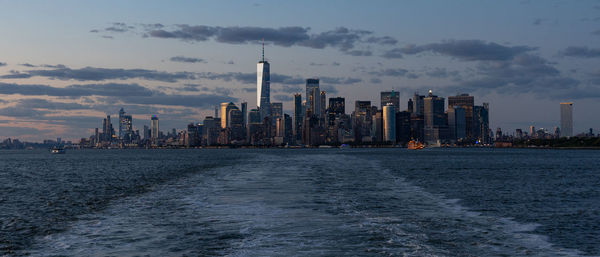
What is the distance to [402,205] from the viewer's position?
114 feet

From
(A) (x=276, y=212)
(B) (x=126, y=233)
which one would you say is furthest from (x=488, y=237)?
(B) (x=126, y=233)

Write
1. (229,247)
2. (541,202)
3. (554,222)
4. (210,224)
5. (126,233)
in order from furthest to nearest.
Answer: (541,202)
(554,222)
(210,224)
(126,233)
(229,247)

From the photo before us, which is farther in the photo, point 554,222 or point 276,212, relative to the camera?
point 276,212

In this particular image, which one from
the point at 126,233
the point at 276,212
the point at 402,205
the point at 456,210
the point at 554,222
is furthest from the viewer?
the point at 402,205

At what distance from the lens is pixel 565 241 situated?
21453mm

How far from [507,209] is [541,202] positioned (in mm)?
6611

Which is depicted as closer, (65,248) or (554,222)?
(65,248)

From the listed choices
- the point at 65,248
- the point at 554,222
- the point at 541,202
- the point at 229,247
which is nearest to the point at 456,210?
the point at 554,222

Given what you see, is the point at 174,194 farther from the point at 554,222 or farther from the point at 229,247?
the point at 554,222

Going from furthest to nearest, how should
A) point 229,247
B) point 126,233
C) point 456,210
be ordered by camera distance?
point 456,210
point 126,233
point 229,247

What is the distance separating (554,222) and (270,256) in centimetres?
1710

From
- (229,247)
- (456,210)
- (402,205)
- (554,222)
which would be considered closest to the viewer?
(229,247)

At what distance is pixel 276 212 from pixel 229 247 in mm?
10231

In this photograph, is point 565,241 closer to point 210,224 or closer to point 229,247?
point 229,247
